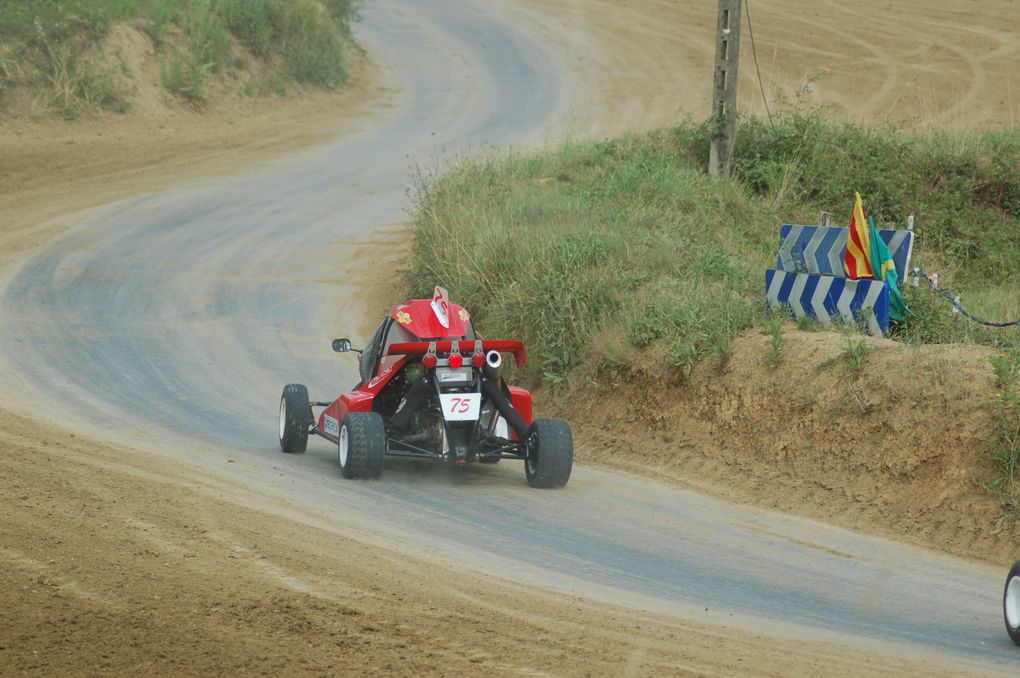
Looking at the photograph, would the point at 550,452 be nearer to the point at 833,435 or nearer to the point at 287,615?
the point at 833,435

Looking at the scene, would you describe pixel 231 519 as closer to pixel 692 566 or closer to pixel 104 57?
pixel 692 566

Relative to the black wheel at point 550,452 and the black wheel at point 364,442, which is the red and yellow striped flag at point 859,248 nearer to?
the black wheel at point 550,452

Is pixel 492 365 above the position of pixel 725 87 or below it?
below

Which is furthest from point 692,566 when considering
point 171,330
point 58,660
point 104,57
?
point 104,57

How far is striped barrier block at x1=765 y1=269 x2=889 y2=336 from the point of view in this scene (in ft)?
40.6

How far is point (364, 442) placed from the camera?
10367 millimetres

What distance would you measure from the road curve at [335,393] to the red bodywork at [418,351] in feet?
1.93

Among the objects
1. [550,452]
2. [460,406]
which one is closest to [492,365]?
[460,406]

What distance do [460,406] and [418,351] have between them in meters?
0.59

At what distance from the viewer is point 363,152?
96.6ft

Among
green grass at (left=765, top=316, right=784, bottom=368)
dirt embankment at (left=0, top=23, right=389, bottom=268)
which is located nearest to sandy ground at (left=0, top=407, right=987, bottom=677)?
green grass at (left=765, top=316, right=784, bottom=368)

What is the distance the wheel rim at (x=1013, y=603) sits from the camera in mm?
7044

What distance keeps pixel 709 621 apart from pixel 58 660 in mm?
3626

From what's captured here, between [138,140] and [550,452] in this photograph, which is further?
[138,140]
